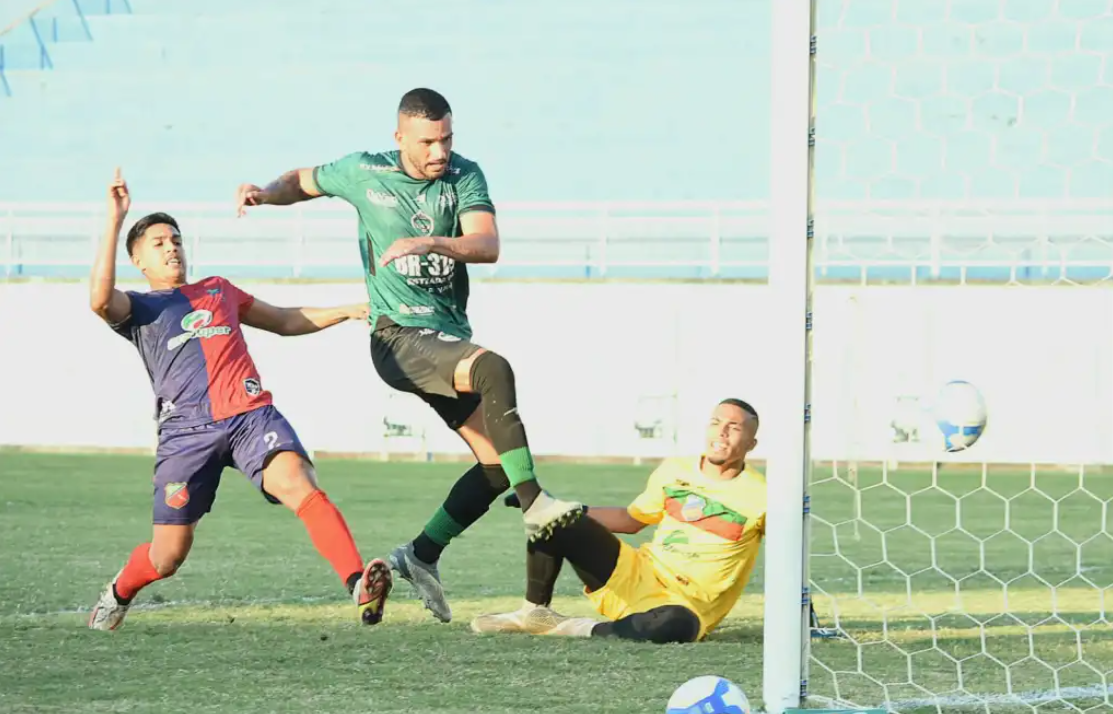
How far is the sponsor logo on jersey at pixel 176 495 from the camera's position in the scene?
538 cm

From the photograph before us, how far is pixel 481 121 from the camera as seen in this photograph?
25.2 metres

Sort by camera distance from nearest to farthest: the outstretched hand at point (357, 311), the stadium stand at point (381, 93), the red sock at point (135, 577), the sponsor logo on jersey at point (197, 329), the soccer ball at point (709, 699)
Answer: the soccer ball at point (709, 699) → the red sock at point (135, 577) → the sponsor logo on jersey at point (197, 329) → the outstretched hand at point (357, 311) → the stadium stand at point (381, 93)

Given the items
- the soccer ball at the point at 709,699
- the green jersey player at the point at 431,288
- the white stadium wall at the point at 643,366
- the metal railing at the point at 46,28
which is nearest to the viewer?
the soccer ball at the point at 709,699

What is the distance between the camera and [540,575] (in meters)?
5.54

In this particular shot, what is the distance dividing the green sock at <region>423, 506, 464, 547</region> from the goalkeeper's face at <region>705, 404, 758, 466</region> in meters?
0.97

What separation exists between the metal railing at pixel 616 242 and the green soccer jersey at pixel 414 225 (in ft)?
29.2

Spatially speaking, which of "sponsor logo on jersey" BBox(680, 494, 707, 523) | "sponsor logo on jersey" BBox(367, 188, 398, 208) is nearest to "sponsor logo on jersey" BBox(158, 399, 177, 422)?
"sponsor logo on jersey" BBox(367, 188, 398, 208)

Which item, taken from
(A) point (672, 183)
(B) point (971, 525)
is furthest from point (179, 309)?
(A) point (672, 183)

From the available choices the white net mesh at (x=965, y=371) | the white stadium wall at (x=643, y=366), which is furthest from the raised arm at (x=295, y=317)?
the white stadium wall at (x=643, y=366)

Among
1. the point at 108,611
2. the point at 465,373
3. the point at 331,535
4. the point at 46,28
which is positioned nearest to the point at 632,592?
the point at 465,373

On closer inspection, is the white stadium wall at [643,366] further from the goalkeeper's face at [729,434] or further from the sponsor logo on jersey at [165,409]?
the sponsor logo on jersey at [165,409]

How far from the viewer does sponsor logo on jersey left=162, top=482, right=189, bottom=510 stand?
5.38 metres

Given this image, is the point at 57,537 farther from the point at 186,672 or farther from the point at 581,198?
the point at 581,198

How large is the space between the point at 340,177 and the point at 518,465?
1.29 m
